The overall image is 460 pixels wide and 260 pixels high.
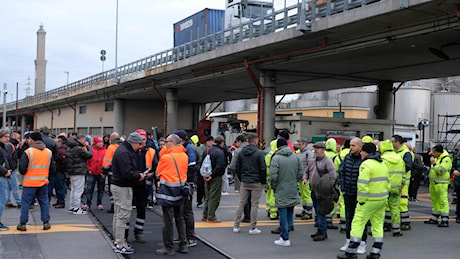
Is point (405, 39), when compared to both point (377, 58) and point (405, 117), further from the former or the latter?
point (405, 117)

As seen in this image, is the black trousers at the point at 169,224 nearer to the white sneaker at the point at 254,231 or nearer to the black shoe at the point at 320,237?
the white sneaker at the point at 254,231

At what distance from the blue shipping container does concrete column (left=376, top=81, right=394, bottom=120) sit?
1020cm

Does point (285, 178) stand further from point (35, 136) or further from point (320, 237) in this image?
point (35, 136)

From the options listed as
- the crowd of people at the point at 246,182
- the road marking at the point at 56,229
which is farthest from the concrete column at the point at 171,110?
the road marking at the point at 56,229

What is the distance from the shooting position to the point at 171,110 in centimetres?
3359

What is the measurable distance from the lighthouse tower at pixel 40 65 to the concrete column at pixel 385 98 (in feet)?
314

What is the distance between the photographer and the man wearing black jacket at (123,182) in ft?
23.5

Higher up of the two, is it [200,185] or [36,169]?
[36,169]

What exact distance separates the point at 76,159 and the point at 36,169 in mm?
2243

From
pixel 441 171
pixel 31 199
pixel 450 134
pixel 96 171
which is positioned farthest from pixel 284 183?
pixel 450 134

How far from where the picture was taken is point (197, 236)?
861 centimetres

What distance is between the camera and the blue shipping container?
2752 cm

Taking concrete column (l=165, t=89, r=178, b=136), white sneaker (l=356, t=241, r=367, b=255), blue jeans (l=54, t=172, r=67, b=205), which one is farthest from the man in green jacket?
concrete column (l=165, t=89, r=178, b=136)

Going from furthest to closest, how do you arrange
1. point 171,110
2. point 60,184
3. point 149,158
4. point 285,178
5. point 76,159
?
point 171,110, point 60,184, point 76,159, point 149,158, point 285,178
